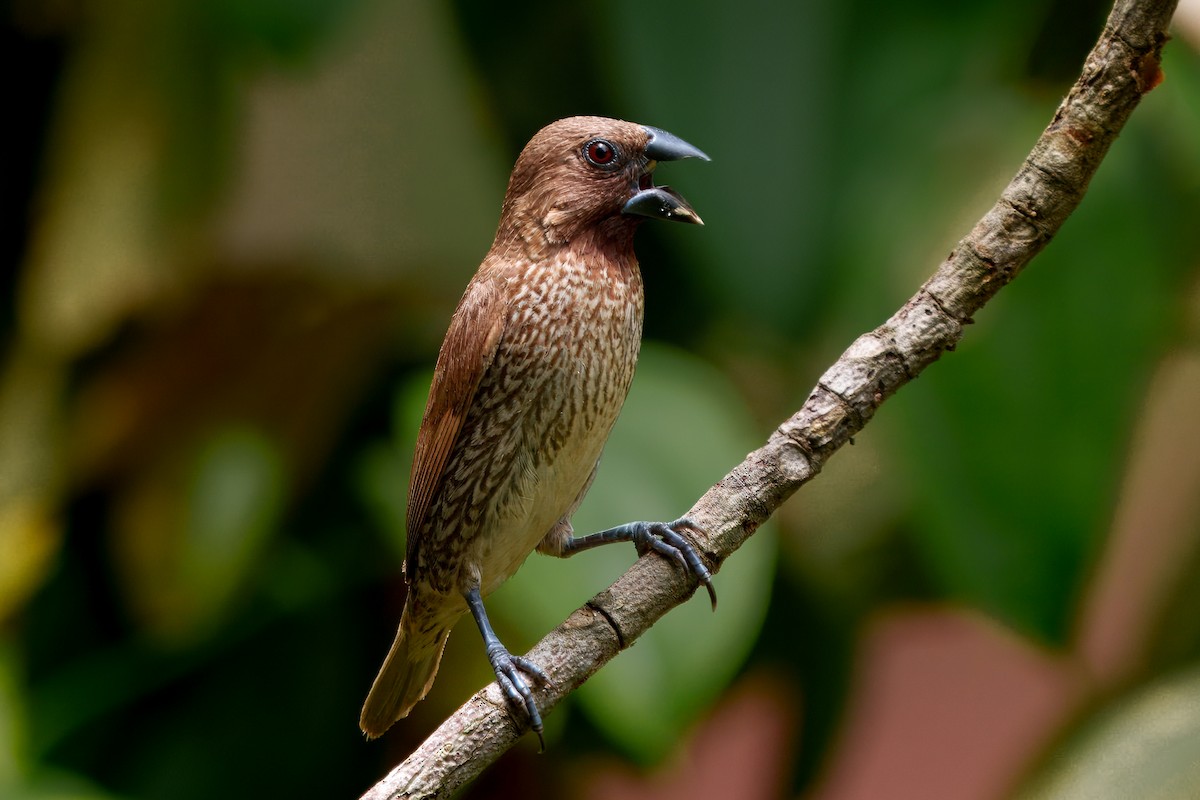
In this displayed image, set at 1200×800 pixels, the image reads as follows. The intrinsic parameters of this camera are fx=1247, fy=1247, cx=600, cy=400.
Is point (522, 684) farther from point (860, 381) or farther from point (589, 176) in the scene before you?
point (589, 176)

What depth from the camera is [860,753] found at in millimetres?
3055

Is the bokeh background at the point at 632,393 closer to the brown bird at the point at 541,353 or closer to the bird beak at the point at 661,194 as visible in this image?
the brown bird at the point at 541,353

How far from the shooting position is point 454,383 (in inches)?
71.6

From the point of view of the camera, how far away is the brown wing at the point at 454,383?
1.79m

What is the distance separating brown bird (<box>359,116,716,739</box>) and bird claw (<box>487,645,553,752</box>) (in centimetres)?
12

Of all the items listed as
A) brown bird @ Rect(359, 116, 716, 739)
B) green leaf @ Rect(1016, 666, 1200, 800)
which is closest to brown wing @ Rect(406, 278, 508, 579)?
brown bird @ Rect(359, 116, 716, 739)

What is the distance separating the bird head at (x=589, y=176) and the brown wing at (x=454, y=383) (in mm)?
127

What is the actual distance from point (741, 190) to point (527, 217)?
0.99 m

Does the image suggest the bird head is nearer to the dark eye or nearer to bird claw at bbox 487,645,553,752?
the dark eye

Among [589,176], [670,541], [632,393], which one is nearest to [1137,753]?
[632,393]

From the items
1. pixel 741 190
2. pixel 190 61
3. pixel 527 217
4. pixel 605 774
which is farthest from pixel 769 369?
pixel 190 61

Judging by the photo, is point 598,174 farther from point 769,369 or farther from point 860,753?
point 860,753

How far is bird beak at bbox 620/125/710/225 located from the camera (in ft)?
5.54

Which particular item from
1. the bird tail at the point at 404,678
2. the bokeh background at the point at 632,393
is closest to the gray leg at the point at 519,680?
the bird tail at the point at 404,678
